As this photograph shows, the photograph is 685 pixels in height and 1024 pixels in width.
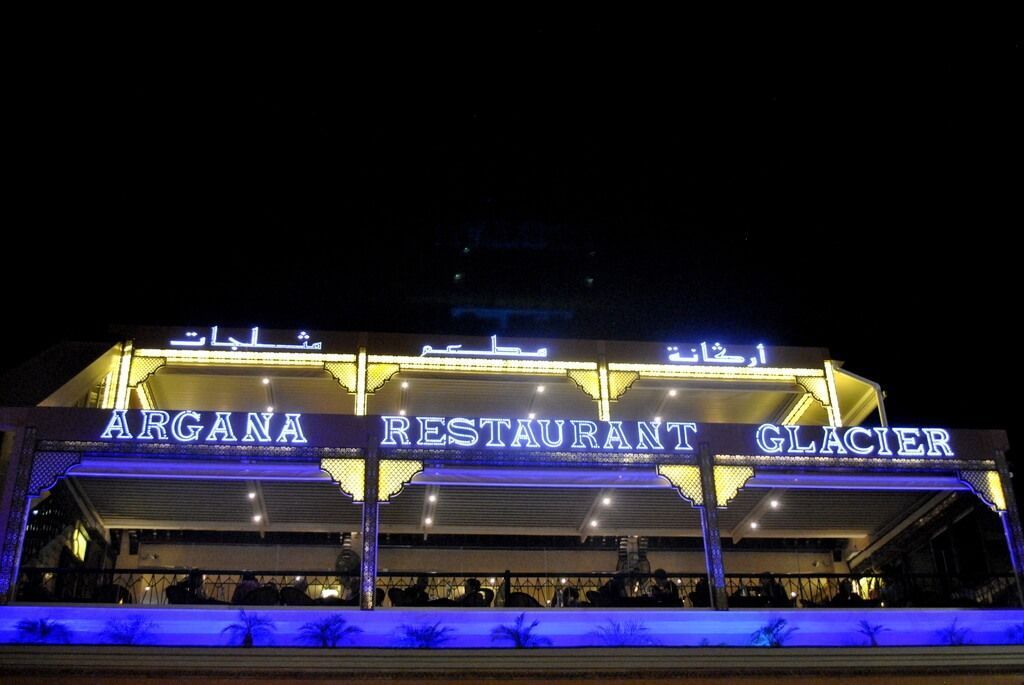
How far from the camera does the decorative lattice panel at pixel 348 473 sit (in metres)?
15.8

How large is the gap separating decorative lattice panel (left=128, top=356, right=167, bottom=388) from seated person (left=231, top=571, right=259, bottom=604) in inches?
253

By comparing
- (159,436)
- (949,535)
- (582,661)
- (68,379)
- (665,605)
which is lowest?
(582,661)

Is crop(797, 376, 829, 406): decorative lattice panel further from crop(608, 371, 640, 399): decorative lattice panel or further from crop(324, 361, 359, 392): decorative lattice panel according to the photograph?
crop(324, 361, 359, 392): decorative lattice panel

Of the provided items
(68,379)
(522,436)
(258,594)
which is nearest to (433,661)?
(258,594)

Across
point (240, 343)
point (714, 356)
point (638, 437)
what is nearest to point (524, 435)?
point (638, 437)

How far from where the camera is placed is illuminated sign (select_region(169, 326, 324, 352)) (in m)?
20.6

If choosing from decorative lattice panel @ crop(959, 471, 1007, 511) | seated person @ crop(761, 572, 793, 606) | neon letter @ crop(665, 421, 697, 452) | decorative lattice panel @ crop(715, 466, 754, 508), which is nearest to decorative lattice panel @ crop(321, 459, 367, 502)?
neon letter @ crop(665, 421, 697, 452)

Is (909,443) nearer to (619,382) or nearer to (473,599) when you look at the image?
(619,382)

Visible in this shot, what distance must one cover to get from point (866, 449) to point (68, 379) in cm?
1443

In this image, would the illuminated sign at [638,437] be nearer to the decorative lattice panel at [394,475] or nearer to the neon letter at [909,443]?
the neon letter at [909,443]

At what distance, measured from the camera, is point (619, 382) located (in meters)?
21.4

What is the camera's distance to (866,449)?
55.4 ft

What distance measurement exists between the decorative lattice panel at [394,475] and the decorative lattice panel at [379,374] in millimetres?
4986

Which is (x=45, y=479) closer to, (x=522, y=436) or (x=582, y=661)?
(x=522, y=436)
